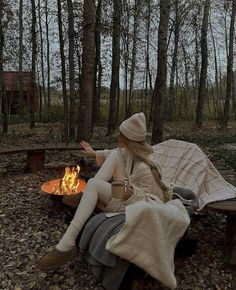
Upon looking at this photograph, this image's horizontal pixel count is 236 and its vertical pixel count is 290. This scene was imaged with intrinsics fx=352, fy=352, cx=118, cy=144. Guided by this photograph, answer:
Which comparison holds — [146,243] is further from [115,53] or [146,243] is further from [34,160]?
[115,53]

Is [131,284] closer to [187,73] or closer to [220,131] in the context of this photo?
[220,131]

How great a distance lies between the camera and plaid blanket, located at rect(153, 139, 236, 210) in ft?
11.4

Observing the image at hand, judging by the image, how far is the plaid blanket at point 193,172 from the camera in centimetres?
349

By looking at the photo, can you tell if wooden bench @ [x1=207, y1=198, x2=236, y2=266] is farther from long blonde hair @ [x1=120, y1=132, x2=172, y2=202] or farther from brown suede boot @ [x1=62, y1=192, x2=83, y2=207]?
brown suede boot @ [x1=62, y1=192, x2=83, y2=207]

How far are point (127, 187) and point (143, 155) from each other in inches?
12.9

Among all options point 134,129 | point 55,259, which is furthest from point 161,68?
point 55,259

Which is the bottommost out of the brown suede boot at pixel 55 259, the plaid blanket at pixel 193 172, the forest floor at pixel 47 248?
the forest floor at pixel 47 248

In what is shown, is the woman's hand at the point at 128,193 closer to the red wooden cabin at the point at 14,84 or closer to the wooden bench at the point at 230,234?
the wooden bench at the point at 230,234

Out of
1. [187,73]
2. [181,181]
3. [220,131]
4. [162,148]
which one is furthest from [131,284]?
[187,73]

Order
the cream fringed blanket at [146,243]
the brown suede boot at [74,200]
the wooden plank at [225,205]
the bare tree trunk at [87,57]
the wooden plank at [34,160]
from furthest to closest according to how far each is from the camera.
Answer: the bare tree trunk at [87,57], the wooden plank at [34,160], the brown suede boot at [74,200], the wooden plank at [225,205], the cream fringed blanket at [146,243]

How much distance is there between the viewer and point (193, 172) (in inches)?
151

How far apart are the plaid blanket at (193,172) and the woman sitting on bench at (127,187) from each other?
57cm

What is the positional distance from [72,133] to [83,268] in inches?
312

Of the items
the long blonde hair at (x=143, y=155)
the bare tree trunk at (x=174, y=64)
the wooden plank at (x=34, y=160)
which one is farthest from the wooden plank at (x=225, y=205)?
the bare tree trunk at (x=174, y=64)
